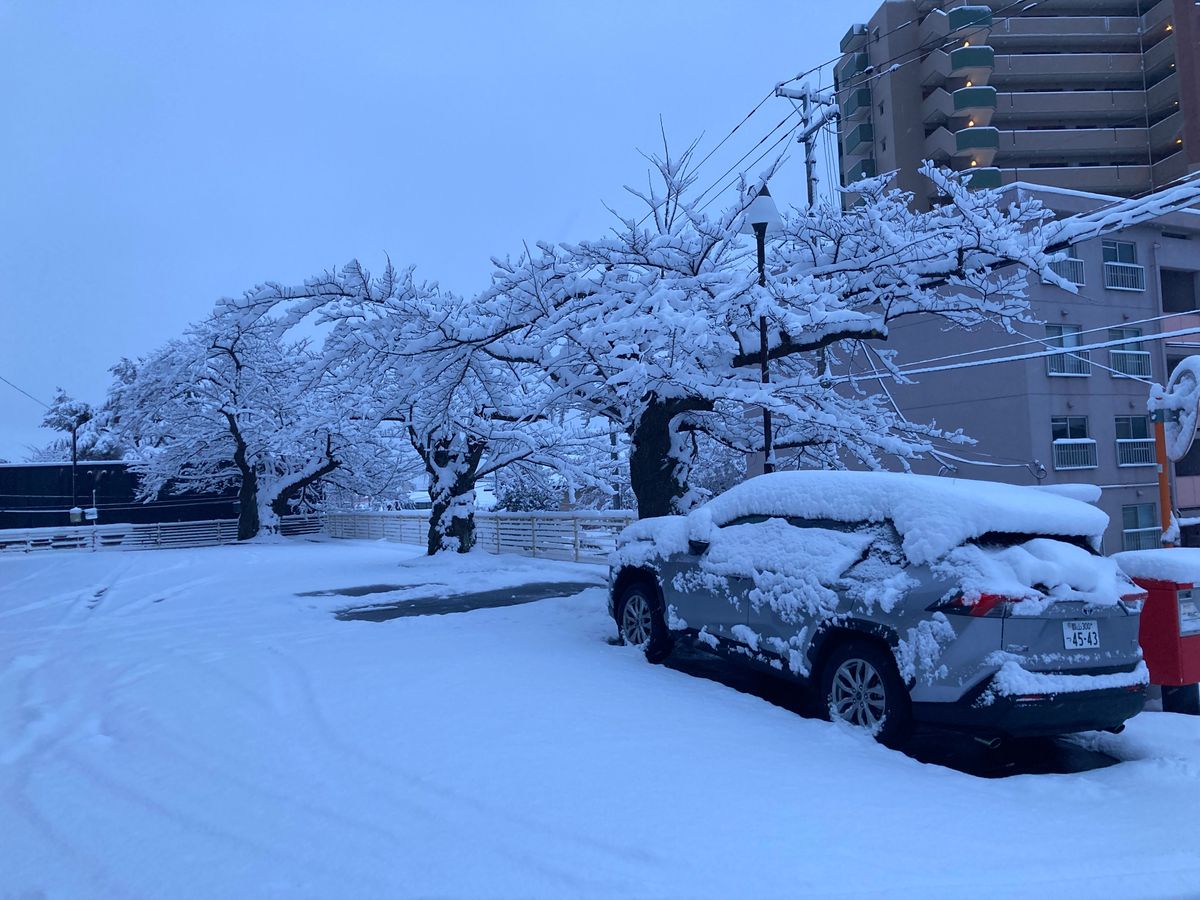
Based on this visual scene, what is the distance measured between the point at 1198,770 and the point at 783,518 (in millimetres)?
3092

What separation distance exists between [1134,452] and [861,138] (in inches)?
1123

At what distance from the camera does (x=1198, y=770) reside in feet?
17.3

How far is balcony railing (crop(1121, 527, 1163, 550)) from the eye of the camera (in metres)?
29.6

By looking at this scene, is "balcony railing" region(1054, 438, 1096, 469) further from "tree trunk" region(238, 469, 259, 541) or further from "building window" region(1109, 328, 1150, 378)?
"tree trunk" region(238, 469, 259, 541)

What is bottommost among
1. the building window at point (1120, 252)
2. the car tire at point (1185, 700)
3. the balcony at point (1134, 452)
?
the car tire at point (1185, 700)

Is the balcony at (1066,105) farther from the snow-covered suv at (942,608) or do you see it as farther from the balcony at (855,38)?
the snow-covered suv at (942,608)

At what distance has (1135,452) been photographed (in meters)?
30.3

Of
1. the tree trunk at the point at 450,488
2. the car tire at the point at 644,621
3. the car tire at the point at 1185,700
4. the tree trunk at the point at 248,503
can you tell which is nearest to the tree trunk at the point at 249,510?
the tree trunk at the point at 248,503

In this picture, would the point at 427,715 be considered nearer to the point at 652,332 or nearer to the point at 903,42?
the point at 652,332

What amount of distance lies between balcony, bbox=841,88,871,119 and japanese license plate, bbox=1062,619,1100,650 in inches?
1966

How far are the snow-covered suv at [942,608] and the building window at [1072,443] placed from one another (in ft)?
82.7

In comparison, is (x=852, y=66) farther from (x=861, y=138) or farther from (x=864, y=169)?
(x=864, y=169)

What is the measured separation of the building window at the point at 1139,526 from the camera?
29938mm

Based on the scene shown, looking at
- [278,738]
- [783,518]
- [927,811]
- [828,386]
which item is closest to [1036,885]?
[927,811]
